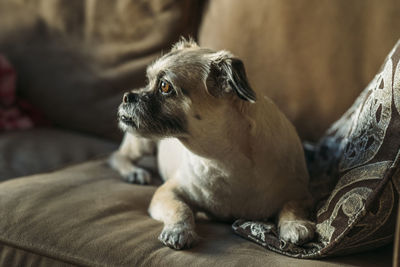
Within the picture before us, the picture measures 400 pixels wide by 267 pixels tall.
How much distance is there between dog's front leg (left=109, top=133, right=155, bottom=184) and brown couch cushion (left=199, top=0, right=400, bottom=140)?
1.62ft

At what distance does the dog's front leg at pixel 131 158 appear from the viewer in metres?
1.78

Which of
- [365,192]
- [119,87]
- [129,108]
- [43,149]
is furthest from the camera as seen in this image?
[119,87]

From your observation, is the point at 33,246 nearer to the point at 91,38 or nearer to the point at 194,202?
the point at 194,202

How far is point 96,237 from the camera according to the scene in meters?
1.20

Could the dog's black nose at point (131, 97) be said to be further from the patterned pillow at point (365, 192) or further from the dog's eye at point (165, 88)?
the patterned pillow at point (365, 192)

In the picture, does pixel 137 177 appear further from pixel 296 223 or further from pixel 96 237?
pixel 296 223

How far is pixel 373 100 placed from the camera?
128 cm

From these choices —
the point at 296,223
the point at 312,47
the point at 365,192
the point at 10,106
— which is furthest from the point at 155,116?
the point at 10,106

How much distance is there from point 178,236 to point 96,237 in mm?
196

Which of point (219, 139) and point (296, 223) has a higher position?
point (219, 139)

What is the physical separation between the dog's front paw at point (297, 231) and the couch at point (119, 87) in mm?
56

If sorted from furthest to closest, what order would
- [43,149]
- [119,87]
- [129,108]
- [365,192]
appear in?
[119,87] < [43,149] < [129,108] < [365,192]

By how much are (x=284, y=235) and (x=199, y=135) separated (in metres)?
0.33

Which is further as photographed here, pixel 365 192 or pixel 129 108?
pixel 129 108
